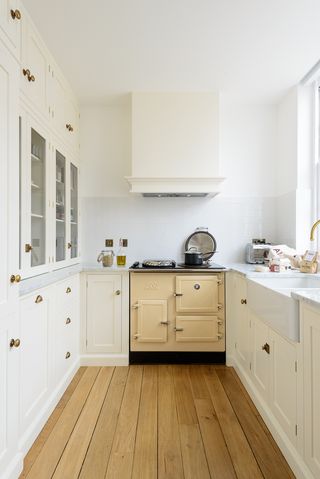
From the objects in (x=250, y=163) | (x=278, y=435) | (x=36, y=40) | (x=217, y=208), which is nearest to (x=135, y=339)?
(x=278, y=435)

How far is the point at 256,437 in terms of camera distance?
1.68m

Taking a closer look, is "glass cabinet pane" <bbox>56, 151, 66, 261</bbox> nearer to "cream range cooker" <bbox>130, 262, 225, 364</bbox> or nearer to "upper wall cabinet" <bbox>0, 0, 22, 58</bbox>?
"cream range cooker" <bbox>130, 262, 225, 364</bbox>

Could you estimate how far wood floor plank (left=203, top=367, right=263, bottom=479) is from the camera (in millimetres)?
1452

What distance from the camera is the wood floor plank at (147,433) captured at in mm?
1465

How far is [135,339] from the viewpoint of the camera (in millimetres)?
2621

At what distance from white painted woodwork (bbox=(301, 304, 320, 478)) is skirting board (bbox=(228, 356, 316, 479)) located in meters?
0.07

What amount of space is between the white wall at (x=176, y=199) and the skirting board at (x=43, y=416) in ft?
3.84

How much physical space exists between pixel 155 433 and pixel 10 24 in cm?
226

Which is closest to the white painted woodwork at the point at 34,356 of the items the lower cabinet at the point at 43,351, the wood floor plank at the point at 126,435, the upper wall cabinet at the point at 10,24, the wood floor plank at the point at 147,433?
the lower cabinet at the point at 43,351

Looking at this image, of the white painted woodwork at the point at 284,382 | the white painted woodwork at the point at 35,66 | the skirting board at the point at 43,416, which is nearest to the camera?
the white painted woodwork at the point at 284,382

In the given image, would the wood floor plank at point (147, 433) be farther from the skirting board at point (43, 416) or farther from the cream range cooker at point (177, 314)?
the skirting board at point (43, 416)

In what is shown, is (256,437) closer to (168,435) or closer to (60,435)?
(168,435)

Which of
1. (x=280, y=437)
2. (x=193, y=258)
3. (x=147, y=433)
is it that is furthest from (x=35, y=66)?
(x=280, y=437)

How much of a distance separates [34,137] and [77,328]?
5.37 feet
